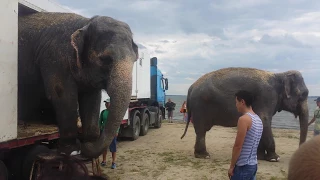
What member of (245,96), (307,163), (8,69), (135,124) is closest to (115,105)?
(8,69)

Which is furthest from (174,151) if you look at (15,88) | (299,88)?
(15,88)

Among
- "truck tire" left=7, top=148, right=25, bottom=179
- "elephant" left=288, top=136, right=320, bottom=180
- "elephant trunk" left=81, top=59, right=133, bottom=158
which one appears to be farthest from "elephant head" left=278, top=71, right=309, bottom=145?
"elephant" left=288, top=136, right=320, bottom=180

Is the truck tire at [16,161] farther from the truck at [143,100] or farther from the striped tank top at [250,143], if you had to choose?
the truck at [143,100]

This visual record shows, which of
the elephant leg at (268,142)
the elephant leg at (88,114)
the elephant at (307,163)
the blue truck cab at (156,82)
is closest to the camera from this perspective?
the elephant at (307,163)

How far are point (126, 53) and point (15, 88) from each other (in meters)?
1.43

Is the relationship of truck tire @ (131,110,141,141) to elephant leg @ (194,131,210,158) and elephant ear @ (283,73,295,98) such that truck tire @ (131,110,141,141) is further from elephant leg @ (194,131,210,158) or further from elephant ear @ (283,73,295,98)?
elephant ear @ (283,73,295,98)

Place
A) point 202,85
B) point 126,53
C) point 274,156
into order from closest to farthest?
1. point 126,53
2. point 274,156
3. point 202,85

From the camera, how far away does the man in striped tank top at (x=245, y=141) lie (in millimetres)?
4250

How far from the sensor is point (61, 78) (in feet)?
16.4

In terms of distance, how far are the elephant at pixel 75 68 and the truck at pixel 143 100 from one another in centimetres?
439

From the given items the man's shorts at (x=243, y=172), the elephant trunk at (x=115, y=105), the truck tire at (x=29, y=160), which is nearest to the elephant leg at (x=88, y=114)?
the truck tire at (x=29, y=160)

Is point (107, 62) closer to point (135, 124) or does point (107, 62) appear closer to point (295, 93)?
point (295, 93)

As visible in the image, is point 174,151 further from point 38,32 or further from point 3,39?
point 3,39

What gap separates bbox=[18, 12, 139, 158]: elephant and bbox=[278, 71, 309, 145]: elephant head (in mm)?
6165
